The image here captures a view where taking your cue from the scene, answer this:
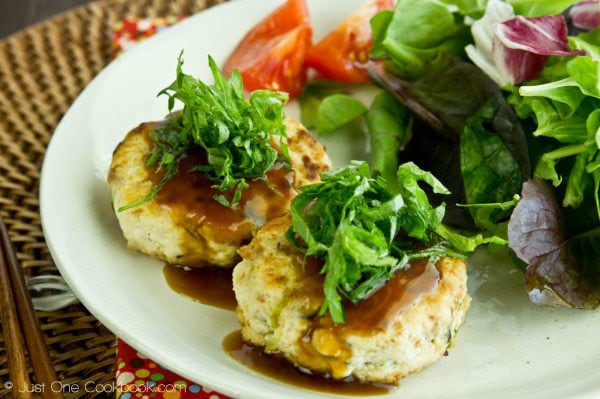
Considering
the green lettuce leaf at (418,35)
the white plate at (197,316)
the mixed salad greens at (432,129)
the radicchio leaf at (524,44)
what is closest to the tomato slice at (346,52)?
the mixed salad greens at (432,129)

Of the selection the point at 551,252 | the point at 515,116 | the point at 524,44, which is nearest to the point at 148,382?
the point at 551,252

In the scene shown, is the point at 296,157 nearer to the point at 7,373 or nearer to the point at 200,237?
the point at 200,237

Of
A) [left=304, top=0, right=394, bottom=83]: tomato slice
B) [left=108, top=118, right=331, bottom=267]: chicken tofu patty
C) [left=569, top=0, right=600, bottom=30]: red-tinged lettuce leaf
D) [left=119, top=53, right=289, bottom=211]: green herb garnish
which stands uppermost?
[left=119, top=53, right=289, bottom=211]: green herb garnish

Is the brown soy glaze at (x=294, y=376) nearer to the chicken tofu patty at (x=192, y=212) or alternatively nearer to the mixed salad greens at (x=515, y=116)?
the chicken tofu patty at (x=192, y=212)

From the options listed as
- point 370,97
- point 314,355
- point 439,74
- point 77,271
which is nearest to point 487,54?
point 439,74

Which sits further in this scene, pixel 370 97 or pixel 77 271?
pixel 370 97

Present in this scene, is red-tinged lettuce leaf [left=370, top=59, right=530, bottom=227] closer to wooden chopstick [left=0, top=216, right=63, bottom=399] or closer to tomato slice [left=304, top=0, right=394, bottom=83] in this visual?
tomato slice [left=304, top=0, right=394, bottom=83]

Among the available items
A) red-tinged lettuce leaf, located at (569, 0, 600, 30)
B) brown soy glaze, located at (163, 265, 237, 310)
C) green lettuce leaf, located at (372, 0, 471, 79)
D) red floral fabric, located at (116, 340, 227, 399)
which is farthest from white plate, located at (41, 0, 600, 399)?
red-tinged lettuce leaf, located at (569, 0, 600, 30)
